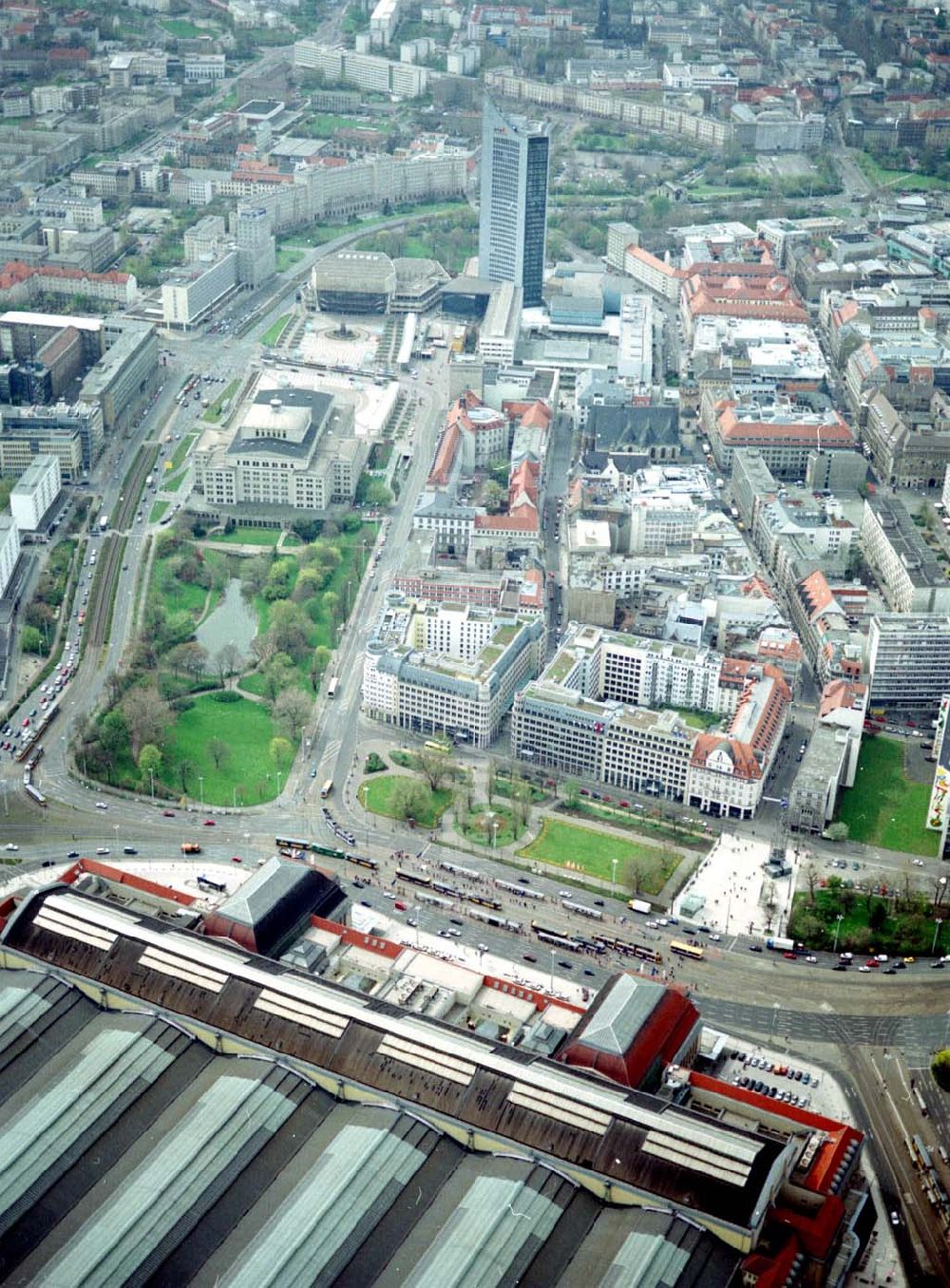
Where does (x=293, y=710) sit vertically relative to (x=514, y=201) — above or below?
below

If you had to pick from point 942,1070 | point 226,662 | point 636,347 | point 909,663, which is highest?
point 636,347

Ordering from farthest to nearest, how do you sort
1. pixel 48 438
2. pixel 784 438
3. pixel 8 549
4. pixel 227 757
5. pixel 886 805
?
pixel 784 438 → pixel 48 438 → pixel 8 549 → pixel 227 757 → pixel 886 805

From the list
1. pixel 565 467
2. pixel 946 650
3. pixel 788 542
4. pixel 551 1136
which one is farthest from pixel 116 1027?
pixel 565 467

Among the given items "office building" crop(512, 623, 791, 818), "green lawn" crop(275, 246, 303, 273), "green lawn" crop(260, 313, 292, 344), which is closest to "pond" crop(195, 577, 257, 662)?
"office building" crop(512, 623, 791, 818)

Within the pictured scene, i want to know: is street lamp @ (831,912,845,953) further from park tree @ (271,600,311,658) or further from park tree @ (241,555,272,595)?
park tree @ (241,555,272,595)

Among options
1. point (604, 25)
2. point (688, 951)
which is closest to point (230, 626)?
point (688, 951)

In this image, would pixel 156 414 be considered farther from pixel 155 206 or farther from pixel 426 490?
pixel 155 206

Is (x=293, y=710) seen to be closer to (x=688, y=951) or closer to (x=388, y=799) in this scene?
(x=388, y=799)
